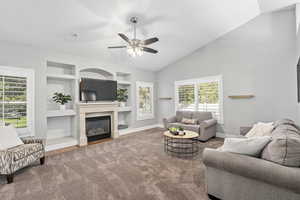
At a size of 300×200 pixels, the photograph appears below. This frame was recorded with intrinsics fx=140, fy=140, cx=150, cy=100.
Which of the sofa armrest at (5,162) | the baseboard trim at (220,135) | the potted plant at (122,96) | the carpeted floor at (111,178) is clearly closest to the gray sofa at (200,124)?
the baseboard trim at (220,135)

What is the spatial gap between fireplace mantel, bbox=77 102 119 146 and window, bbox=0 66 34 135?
1165 mm

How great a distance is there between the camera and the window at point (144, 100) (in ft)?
20.3

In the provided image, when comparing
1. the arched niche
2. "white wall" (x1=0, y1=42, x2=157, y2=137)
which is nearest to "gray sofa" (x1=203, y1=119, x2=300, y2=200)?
"white wall" (x1=0, y1=42, x2=157, y2=137)

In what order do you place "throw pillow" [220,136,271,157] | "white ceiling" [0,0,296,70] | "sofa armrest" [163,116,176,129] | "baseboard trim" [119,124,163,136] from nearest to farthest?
1. "throw pillow" [220,136,271,157]
2. "white ceiling" [0,0,296,70]
3. "sofa armrest" [163,116,176,129]
4. "baseboard trim" [119,124,163,136]

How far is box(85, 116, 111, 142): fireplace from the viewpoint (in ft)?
15.3

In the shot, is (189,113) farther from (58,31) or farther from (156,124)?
(58,31)

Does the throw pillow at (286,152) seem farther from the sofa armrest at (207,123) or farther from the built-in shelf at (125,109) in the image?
the built-in shelf at (125,109)

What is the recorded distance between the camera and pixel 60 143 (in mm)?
3988

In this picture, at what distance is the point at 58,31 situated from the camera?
3.34 m

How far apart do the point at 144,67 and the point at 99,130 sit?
3.19m

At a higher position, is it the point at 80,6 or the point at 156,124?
the point at 80,6

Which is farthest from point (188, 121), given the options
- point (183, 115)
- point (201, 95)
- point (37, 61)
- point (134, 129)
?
point (37, 61)

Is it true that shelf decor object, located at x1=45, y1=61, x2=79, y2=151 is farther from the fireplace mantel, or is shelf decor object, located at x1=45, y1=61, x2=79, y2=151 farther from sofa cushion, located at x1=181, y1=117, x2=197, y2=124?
sofa cushion, located at x1=181, y1=117, x2=197, y2=124

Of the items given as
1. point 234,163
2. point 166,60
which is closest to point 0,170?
point 234,163
